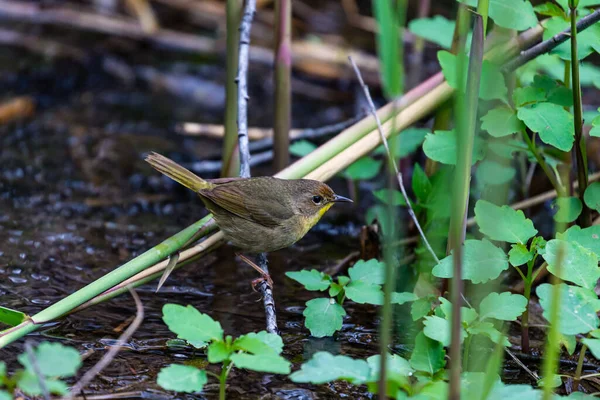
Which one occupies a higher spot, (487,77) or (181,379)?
(487,77)

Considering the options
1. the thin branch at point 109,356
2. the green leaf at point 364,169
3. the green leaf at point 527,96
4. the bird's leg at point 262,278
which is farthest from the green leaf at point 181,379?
the green leaf at point 364,169

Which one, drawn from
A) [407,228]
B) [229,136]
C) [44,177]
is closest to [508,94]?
[407,228]

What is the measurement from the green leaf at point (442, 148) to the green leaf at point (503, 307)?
2.79ft

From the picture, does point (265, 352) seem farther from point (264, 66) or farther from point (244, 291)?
point (264, 66)

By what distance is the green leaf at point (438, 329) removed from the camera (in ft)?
9.25

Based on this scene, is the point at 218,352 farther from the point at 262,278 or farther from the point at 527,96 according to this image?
the point at 527,96

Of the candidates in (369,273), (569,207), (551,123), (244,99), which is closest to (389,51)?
(369,273)

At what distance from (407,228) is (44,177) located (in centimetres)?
282

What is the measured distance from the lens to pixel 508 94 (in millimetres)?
3805

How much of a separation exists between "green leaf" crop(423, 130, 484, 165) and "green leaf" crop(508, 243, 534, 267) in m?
0.67

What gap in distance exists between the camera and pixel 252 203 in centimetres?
434

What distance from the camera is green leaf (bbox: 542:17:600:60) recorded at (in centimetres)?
358

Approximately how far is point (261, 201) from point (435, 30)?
1569mm

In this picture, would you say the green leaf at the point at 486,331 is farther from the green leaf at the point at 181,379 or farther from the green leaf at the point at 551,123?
the green leaf at the point at 181,379
